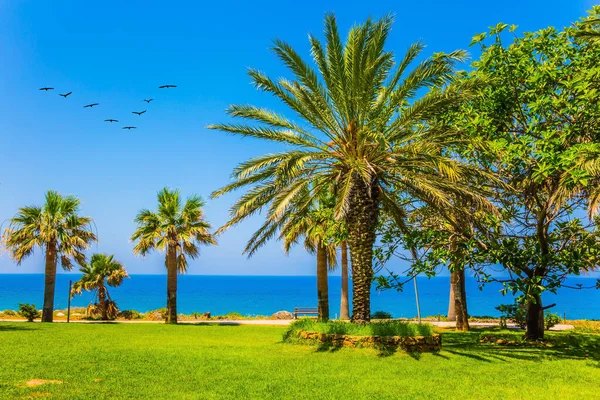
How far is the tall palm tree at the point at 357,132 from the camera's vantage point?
50.2 ft

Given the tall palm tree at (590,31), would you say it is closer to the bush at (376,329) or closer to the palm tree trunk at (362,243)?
the palm tree trunk at (362,243)

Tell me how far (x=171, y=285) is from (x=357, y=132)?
60.3 ft

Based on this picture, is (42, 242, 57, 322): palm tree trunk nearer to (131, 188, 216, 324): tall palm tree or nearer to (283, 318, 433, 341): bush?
(131, 188, 216, 324): tall palm tree

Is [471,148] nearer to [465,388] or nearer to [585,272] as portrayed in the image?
[585,272]

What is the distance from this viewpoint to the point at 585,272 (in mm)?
18250

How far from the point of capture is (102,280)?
3481 centimetres

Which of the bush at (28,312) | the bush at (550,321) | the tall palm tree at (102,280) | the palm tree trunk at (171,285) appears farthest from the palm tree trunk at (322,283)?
the bush at (28,312)

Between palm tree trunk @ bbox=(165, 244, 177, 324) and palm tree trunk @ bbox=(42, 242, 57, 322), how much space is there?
260 inches

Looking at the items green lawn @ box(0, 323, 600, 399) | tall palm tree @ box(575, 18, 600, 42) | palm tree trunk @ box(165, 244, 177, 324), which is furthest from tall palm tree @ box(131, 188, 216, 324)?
tall palm tree @ box(575, 18, 600, 42)

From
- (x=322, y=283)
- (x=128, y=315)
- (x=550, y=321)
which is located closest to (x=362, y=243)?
(x=322, y=283)

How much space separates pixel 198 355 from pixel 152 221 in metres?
17.7

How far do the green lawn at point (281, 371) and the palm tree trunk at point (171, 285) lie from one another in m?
11.2

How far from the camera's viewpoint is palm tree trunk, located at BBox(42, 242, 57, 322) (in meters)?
29.7

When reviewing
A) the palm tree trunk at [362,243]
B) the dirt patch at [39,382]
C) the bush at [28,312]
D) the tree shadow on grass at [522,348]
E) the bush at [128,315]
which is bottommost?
the tree shadow on grass at [522,348]
